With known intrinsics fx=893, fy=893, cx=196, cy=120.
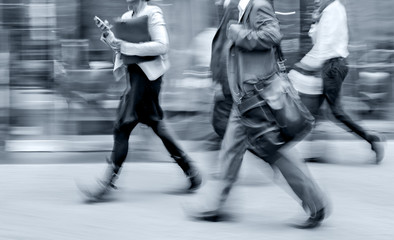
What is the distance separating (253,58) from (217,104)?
1.01m

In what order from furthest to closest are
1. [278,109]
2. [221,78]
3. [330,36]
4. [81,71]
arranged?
1. [81,71]
2. [330,36]
3. [221,78]
4. [278,109]

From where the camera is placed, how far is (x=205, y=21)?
9.57m

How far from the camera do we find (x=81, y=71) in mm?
9383

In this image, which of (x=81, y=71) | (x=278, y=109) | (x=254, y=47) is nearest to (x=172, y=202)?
(x=278, y=109)

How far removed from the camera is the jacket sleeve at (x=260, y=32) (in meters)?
5.77

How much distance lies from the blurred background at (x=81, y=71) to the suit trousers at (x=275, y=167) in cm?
293

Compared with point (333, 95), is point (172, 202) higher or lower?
lower

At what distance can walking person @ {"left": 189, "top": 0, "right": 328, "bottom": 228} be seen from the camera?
5.78m

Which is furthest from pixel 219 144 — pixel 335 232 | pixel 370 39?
pixel 370 39

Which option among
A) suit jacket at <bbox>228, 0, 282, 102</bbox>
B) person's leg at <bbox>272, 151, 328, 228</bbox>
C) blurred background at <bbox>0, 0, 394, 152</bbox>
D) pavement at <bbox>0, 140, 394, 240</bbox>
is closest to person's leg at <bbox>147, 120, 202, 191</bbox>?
pavement at <bbox>0, 140, 394, 240</bbox>

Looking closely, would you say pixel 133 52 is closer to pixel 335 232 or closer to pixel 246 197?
pixel 246 197

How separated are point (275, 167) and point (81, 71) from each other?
157 inches

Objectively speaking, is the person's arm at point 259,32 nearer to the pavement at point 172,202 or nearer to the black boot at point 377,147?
the pavement at point 172,202

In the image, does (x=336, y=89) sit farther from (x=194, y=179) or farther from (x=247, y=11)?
(x=247, y=11)
